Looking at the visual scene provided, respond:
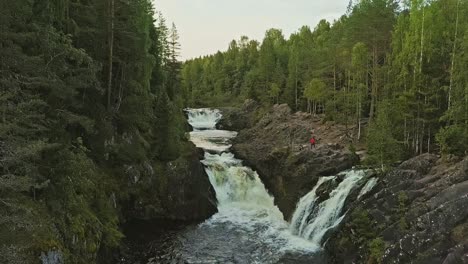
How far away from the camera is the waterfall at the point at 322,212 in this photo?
82.5 ft

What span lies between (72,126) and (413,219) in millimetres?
18150

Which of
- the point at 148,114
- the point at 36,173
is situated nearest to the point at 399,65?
the point at 148,114

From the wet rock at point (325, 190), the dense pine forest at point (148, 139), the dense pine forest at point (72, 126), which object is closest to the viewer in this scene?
the dense pine forest at point (72, 126)

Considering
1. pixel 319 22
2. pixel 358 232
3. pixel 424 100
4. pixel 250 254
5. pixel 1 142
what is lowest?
pixel 250 254

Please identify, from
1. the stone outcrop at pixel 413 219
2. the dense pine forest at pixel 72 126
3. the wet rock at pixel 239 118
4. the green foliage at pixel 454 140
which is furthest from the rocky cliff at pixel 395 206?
the wet rock at pixel 239 118

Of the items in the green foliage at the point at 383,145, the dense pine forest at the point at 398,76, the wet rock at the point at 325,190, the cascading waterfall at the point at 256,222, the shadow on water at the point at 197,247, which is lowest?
A: the shadow on water at the point at 197,247

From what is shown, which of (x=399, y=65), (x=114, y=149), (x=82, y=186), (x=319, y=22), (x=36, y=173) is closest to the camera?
(x=36, y=173)

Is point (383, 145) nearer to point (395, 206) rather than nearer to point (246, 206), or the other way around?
point (395, 206)

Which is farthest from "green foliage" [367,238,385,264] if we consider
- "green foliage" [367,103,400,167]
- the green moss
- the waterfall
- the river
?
"green foliage" [367,103,400,167]

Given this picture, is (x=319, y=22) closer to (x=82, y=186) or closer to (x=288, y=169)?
(x=288, y=169)

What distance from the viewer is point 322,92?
49.0 meters

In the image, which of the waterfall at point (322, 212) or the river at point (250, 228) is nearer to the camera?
the river at point (250, 228)

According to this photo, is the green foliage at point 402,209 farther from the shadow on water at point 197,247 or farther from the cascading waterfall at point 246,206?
the cascading waterfall at point 246,206

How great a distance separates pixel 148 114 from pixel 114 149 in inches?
154
